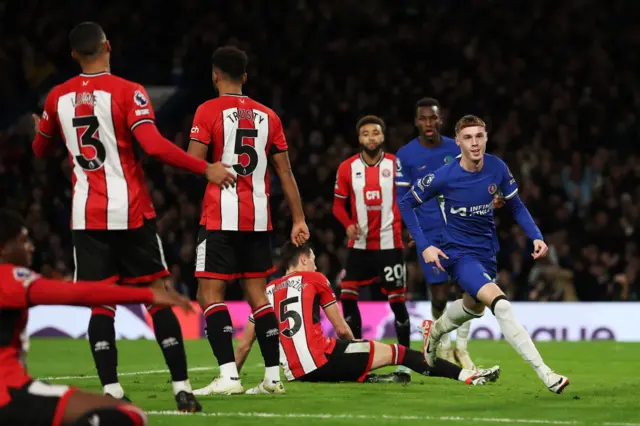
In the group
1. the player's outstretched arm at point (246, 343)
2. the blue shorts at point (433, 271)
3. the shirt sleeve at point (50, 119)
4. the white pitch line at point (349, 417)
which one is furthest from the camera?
the blue shorts at point (433, 271)

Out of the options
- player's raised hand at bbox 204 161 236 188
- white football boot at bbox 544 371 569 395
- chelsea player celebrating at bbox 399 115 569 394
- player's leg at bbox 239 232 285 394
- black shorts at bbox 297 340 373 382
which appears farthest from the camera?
black shorts at bbox 297 340 373 382

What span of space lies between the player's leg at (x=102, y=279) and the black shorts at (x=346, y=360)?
2290 millimetres

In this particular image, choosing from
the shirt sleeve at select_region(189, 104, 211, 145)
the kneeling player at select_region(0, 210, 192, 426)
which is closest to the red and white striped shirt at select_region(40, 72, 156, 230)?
the shirt sleeve at select_region(189, 104, 211, 145)

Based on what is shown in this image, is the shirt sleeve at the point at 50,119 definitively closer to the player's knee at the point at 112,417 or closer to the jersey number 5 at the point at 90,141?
the jersey number 5 at the point at 90,141

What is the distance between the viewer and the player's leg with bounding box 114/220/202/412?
21.4 ft

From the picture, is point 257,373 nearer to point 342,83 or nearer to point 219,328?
point 219,328

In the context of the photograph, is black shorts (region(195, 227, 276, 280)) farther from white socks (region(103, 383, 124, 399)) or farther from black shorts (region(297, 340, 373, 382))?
white socks (region(103, 383, 124, 399))

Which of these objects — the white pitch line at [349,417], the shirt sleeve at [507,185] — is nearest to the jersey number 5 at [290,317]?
the shirt sleeve at [507,185]

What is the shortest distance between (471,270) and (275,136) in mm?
1748

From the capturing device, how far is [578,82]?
71.8ft

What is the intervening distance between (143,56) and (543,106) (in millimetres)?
8209

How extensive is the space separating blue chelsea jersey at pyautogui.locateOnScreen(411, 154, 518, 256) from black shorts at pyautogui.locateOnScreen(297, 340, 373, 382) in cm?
98

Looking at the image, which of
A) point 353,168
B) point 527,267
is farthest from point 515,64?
point 353,168

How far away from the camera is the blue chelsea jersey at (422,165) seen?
10.4 meters
